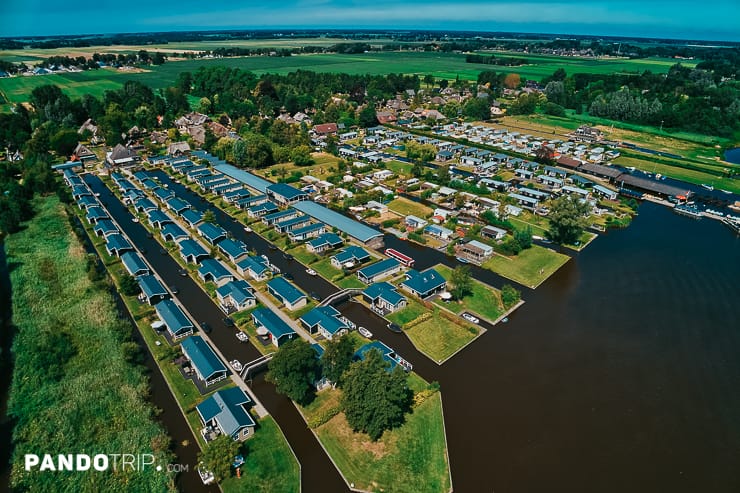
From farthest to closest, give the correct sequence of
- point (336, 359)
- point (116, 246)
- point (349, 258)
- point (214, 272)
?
point (116, 246) → point (349, 258) → point (214, 272) → point (336, 359)

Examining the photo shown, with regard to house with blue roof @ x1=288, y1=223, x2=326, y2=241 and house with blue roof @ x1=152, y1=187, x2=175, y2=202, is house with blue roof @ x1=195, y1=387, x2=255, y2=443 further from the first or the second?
house with blue roof @ x1=152, y1=187, x2=175, y2=202

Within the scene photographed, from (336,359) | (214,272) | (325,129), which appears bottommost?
(214,272)

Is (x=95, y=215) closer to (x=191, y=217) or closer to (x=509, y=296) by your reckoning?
(x=191, y=217)

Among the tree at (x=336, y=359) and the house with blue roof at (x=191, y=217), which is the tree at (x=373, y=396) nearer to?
the tree at (x=336, y=359)

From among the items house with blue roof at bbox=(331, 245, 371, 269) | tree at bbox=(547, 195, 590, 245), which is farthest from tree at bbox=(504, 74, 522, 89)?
house with blue roof at bbox=(331, 245, 371, 269)

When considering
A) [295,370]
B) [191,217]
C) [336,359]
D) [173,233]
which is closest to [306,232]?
[173,233]

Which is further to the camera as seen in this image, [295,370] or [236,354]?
[236,354]

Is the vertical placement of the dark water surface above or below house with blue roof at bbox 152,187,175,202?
below
